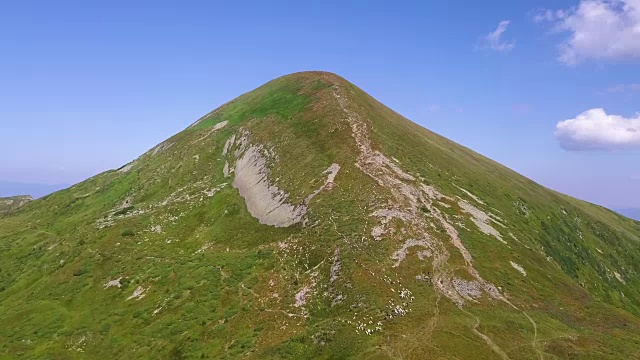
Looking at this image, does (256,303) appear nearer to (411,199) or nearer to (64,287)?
(411,199)

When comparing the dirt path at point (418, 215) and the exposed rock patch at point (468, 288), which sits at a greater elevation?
the dirt path at point (418, 215)

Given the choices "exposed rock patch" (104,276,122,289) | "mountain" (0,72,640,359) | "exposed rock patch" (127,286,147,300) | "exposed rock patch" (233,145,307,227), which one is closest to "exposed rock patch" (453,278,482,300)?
"mountain" (0,72,640,359)

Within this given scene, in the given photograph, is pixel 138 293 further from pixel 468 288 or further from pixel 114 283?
pixel 468 288

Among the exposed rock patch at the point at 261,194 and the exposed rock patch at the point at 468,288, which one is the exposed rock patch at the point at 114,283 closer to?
the exposed rock patch at the point at 261,194

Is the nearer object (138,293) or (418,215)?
(418,215)

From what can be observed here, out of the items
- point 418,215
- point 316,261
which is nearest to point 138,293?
point 316,261

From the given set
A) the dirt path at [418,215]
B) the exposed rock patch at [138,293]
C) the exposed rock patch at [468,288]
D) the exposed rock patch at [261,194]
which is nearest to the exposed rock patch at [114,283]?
the exposed rock patch at [138,293]

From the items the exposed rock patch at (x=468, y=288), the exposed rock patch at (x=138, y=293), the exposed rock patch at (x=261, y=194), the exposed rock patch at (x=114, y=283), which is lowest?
the exposed rock patch at (x=468, y=288)

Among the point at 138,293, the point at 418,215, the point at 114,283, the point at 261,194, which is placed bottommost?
the point at 138,293
